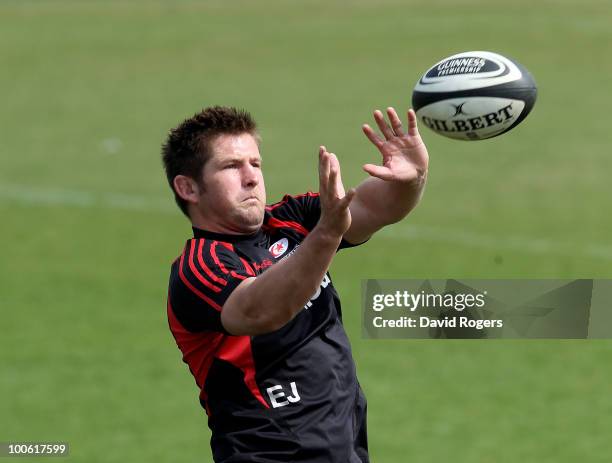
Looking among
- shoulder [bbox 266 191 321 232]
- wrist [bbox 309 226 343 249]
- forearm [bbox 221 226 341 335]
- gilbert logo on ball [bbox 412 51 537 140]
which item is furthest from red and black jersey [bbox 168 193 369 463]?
gilbert logo on ball [bbox 412 51 537 140]

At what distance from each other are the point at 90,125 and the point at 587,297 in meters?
14.5

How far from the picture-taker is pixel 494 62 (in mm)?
7992

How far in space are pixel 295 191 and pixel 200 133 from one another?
1353 cm

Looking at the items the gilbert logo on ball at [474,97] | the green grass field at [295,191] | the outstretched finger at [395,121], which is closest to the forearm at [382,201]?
the outstretched finger at [395,121]

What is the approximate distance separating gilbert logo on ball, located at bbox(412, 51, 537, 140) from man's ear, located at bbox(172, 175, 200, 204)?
203cm

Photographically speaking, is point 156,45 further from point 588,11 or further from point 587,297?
point 587,297

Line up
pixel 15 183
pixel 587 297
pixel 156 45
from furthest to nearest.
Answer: pixel 156 45, pixel 15 183, pixel 587 297

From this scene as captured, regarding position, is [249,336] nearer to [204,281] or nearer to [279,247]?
[204,281]

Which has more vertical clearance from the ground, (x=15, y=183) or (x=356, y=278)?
(x=15, y=183)

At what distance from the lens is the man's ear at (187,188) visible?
256 inches

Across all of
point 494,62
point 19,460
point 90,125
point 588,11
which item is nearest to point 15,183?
point 90,125

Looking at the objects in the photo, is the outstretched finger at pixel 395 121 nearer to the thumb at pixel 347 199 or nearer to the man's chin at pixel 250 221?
the man's chin at pixel 250 221

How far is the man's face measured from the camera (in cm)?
635

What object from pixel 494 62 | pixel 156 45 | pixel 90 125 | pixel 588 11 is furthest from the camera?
pixel 588 11
